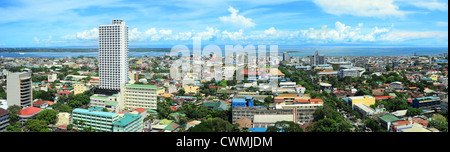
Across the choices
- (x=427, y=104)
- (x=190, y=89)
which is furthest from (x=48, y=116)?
(x=427, y=104)

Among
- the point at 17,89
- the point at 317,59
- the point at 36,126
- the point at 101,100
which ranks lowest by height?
the point at 36,126

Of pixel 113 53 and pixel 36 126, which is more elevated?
pixel 113 53

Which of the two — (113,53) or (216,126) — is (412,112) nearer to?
(216,126)

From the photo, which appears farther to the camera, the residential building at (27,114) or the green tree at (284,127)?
the residential building at (27,114)

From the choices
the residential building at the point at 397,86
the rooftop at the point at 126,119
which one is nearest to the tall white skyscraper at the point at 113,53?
the rooftop at the point at 126,119

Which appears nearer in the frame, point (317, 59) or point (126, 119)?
point (126, 119)

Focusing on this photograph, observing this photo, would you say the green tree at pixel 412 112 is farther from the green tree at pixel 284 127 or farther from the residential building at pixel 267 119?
the green tree at pixel 284 127
